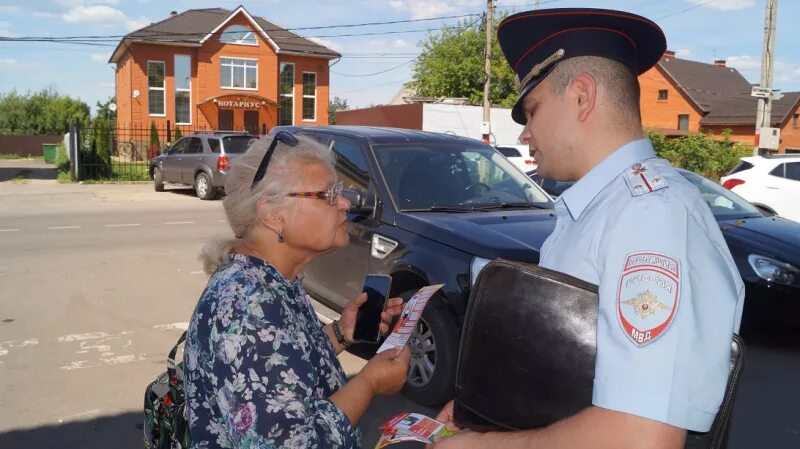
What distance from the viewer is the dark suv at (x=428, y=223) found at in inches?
176

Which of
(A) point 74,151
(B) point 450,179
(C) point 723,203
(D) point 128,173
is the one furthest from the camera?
(D) point 128,173

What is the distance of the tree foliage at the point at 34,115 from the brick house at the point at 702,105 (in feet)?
167

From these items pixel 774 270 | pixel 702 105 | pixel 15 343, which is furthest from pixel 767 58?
pixel 702 105

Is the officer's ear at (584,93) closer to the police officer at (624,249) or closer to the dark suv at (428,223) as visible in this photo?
the police officer at (624,249)

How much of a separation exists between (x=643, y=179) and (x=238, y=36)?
41.3m

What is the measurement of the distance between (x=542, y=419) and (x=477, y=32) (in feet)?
182

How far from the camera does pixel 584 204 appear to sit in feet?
4.89

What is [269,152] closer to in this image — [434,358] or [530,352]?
[530,352]

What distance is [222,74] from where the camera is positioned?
39.9m

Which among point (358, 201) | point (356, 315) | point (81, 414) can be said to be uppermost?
point (358, 201)

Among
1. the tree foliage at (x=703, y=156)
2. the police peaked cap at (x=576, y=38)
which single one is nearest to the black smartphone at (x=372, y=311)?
the police peaked cap at (x=576, y=38)

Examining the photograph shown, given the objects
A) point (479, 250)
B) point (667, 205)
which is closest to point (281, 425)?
point (667, 205)

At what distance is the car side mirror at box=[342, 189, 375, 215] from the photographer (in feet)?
17.2

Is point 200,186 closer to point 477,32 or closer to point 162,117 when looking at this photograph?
point 162,117
